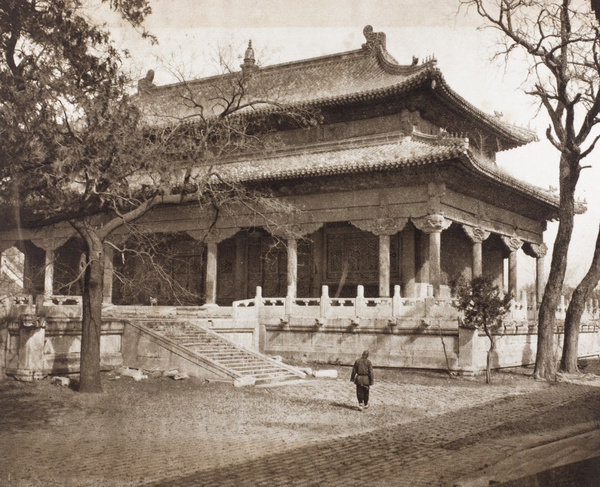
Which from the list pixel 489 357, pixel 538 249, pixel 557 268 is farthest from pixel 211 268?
pixel 538 249

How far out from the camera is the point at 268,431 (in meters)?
10.2

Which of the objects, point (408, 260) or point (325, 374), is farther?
point (408, 260)

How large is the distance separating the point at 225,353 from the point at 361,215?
22.9ft

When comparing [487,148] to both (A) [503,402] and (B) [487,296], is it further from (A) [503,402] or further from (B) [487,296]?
(A) [503,402]

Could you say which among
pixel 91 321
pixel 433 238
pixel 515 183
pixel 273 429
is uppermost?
pixel 515 183

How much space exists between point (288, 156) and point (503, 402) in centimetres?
1319

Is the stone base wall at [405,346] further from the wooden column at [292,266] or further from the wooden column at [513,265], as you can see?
the wooden column at [513,265]

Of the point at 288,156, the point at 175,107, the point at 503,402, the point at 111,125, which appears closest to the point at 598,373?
the point at 503,402

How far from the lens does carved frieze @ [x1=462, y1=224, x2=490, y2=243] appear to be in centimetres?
2235

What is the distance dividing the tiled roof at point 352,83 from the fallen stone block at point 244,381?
9.75m

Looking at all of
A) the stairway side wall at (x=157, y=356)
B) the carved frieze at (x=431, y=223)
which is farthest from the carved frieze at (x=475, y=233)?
the stairway side wall at (x=157, y=356)

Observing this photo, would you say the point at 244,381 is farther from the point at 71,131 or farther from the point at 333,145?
the point at 333,145

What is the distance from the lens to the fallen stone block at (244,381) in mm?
14766

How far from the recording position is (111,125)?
1178cm
